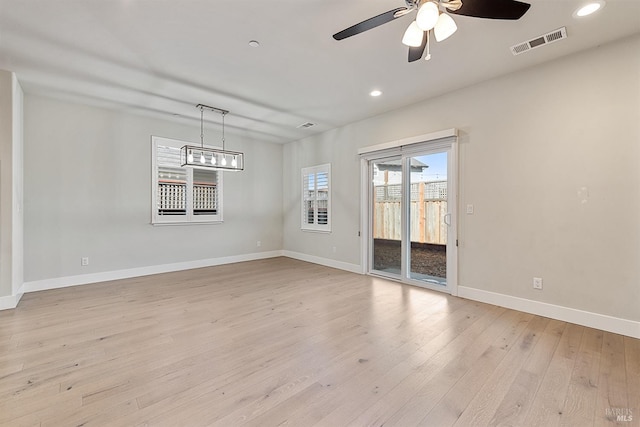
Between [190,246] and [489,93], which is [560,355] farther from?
[190,246]

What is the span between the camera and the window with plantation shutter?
6.01 m

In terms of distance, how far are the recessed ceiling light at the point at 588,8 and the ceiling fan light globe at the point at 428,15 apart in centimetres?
161

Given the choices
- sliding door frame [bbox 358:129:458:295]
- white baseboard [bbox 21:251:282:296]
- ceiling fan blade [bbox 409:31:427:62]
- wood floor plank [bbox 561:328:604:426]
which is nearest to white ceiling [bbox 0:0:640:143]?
ceiling fan blade [bbox 409:31:427:62]

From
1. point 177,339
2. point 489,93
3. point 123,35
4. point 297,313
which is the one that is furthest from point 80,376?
point 489,93

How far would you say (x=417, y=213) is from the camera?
175 inches

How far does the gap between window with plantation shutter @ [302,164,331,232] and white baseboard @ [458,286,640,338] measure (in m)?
3.05

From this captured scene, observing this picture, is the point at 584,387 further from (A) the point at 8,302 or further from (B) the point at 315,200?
(A) the point at 8,302

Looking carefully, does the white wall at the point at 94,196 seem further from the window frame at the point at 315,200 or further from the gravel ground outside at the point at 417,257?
the gravel ground outside at the point at 417,257

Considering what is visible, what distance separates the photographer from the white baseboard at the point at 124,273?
4227mm

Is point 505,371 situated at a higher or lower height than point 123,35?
lower

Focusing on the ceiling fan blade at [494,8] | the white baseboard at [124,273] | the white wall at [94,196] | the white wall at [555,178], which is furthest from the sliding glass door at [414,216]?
the white wall at [94,196]

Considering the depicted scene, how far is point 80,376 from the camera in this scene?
2064mm

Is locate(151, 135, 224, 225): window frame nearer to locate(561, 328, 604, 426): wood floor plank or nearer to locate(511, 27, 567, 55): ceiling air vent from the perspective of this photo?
locate(511, 27, 567, 55): ceiling air vent

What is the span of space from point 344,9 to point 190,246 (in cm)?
502
